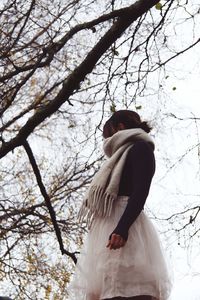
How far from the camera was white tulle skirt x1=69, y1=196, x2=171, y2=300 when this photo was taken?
2.18 metres

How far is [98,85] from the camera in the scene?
3.74m

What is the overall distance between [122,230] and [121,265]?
6.3 inches

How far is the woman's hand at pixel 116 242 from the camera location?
2139 mm

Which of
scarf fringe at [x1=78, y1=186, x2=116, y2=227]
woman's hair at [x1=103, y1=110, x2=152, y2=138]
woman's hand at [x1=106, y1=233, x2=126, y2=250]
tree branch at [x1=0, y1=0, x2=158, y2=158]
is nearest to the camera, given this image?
woman's hand at [x1=106, y1=233, x2=126, y2=250]

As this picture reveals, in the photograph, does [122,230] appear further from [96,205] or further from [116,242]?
[96,205]

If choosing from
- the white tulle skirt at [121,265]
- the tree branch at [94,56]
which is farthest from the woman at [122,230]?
the tree branch at [94,56]

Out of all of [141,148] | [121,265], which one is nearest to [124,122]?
[141,148]

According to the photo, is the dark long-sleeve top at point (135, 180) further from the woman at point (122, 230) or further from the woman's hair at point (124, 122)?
the woman's hair at point (124, 122)

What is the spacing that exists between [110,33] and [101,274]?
1.24 m

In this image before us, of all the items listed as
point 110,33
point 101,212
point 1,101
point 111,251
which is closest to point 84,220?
point 101,212

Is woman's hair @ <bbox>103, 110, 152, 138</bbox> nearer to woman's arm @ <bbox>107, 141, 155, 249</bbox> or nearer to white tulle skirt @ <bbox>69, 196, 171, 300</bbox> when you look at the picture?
woman's arm @ <bbox>107, 141, 155, 249</bbox>

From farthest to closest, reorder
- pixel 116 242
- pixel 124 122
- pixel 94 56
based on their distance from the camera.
Result: 1. pixel 94 56
2. pixel 124 122
3. pixel 116 242

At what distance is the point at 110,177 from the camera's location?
2.39 metres

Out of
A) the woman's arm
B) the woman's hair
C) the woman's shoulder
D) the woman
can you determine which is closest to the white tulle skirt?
the woman
